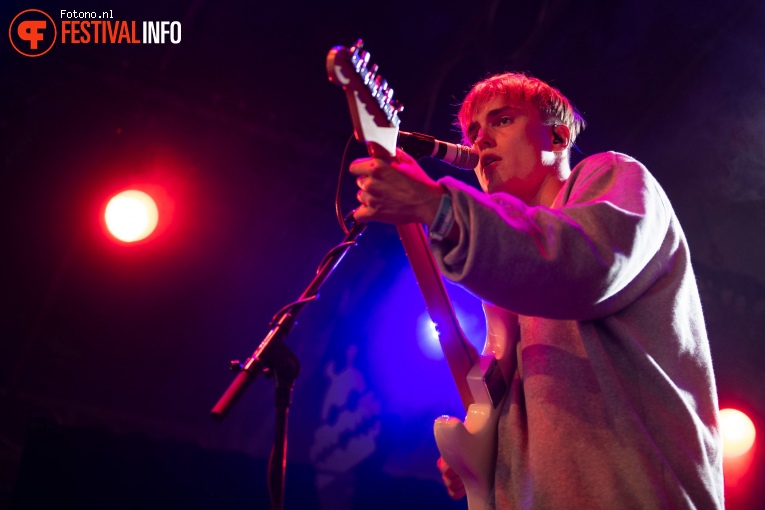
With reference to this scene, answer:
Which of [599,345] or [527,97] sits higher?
[527,97]

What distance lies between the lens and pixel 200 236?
478 cm

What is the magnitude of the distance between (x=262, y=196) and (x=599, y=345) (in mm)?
3791

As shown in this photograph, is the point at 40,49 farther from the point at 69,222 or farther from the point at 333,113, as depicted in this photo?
the point at 333,113

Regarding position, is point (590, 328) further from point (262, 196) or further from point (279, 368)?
point (262, 196)

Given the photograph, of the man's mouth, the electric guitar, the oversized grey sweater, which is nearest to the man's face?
the man's mouth

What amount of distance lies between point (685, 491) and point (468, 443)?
0.58 metres

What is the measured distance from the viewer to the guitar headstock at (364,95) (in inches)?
62.0

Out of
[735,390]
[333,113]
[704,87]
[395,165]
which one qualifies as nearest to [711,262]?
[735,390]

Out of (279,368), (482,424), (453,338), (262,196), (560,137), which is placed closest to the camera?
(279,368)

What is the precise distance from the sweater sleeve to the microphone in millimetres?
575

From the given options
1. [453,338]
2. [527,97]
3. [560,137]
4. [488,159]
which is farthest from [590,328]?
[527,97]

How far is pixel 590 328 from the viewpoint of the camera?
1.63 meters

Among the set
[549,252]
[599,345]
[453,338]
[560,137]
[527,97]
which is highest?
[527,97]

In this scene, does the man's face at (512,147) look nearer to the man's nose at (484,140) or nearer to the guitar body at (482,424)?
the man's nose at (484,140)
